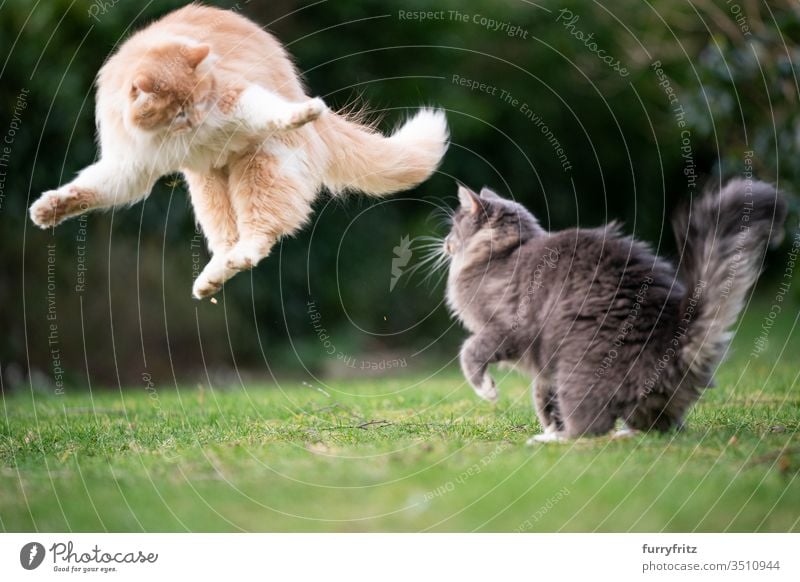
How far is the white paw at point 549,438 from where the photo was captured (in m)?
4.78

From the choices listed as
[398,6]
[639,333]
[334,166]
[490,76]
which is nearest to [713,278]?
[639,333]

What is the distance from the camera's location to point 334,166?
17.6 feet

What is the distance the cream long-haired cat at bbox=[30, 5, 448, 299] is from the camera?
466 cm

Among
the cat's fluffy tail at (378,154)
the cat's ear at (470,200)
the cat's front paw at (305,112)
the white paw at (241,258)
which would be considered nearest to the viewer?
the cat's front paw at (305,112)

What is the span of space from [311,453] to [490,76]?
8456 mm

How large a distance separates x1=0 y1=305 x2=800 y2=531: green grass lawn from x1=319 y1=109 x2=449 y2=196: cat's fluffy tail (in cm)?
141

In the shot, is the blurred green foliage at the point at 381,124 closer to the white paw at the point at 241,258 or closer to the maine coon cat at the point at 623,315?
the maine coon cat at the point at 623,315

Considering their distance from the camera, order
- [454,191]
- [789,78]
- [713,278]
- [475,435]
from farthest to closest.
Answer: [454,191] → [789,78] → [475,435] → [713,278]

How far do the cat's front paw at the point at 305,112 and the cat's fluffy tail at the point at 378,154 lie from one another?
799mm

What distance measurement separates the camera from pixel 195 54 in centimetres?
466

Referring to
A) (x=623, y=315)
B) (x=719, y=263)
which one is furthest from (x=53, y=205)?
(x=719, y=263)

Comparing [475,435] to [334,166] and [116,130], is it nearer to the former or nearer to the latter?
[334,166]
